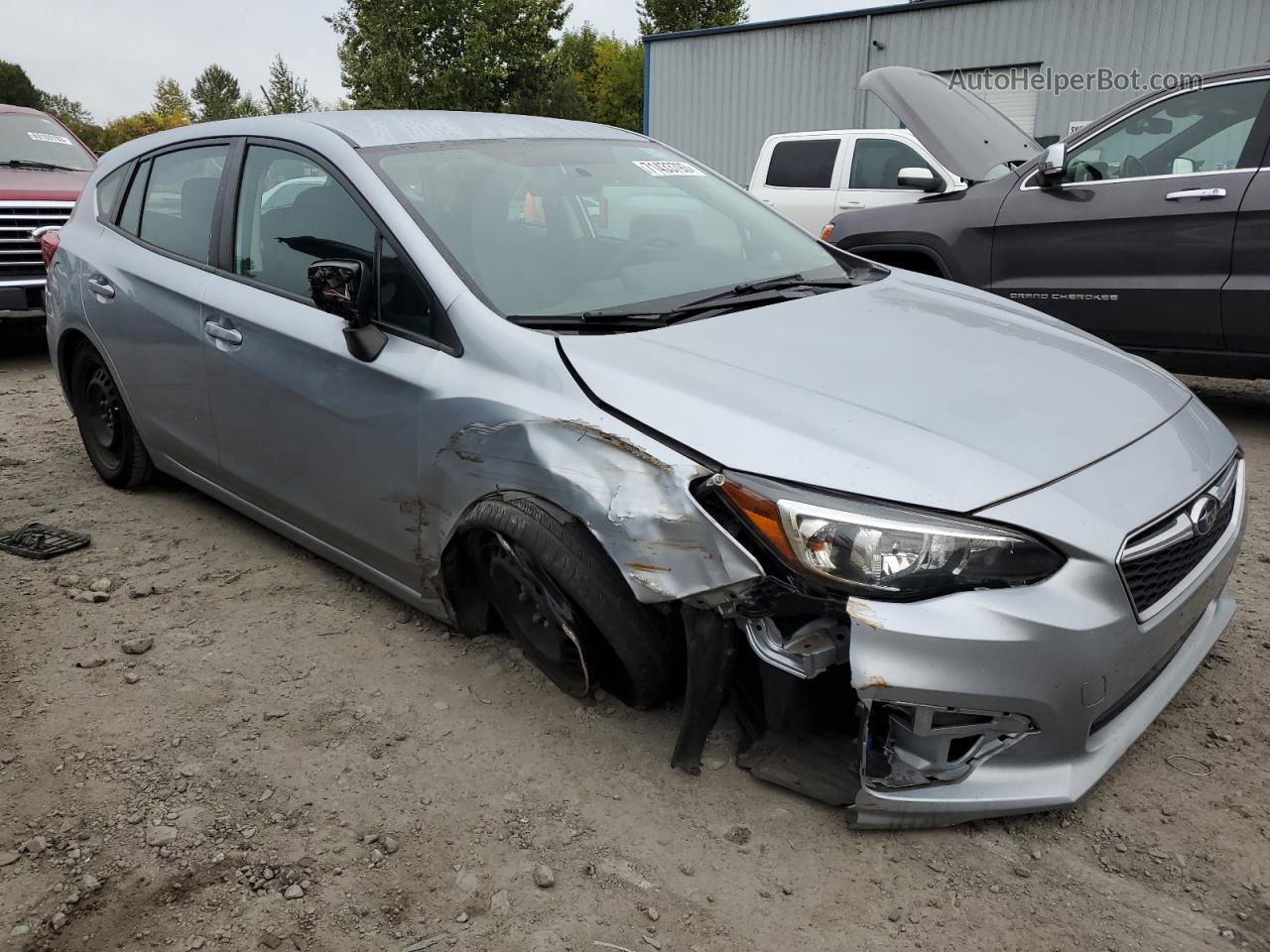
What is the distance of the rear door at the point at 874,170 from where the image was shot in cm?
953

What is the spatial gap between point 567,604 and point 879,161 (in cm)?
830

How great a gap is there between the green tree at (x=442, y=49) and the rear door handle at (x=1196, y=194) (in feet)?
107

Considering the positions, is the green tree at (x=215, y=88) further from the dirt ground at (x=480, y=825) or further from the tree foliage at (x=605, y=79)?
the dirt ground at (x=480, y=825)

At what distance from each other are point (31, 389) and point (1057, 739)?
6975mm

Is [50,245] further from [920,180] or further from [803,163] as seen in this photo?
[803,163]

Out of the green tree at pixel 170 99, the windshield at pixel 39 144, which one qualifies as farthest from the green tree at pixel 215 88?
the windshield at pixel 39 144

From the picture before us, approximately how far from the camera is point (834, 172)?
991cm

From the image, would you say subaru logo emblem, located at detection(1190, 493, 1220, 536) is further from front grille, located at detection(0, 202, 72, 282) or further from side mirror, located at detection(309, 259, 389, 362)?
front grille, located at detection(0, 202, 72, 282)

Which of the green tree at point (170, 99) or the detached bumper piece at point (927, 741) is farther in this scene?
the green tree at point (170, 99)

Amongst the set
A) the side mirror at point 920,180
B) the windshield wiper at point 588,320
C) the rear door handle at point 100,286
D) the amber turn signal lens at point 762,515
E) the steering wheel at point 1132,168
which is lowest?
the amber turn signal lens at point 762,515

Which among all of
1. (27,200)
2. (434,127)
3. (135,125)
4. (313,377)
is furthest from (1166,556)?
(135,125)

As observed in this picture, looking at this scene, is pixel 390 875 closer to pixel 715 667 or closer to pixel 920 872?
pixel 715 667

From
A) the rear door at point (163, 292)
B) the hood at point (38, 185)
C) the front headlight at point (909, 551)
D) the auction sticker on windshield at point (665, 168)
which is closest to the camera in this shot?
the front headlight at point (909, 551)

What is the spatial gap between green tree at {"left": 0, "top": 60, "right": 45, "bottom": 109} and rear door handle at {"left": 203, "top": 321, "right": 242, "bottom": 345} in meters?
72.8
